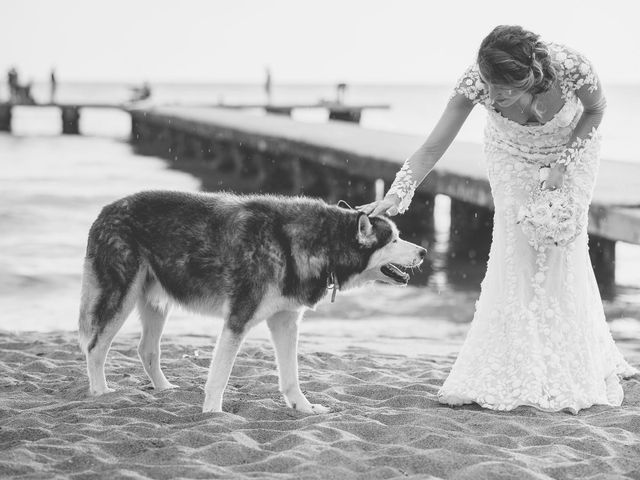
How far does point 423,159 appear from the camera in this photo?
189 inches

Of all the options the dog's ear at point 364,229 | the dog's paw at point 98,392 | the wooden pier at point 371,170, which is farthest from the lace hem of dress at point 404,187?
the wooden pier at point 371,170

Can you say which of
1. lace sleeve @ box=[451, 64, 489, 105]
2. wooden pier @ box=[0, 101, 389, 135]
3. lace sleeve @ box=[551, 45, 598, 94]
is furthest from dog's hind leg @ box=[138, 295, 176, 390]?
wooden pier @ box=[0, 101, 389, 135]

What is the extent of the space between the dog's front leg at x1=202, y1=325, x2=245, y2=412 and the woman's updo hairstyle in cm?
163

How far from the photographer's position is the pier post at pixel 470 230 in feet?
42.4

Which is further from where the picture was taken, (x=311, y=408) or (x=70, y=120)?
(x=70, y=120)

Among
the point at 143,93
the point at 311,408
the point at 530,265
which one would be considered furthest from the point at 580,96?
the point at 143,93

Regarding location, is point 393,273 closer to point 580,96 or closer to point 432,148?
point 432,148

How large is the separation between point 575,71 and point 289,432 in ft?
6.86

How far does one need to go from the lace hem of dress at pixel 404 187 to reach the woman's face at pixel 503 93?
0.61 metres

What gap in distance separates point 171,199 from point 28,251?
812cm

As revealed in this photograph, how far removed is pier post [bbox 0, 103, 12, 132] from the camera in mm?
39531

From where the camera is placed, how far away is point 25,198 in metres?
17.6

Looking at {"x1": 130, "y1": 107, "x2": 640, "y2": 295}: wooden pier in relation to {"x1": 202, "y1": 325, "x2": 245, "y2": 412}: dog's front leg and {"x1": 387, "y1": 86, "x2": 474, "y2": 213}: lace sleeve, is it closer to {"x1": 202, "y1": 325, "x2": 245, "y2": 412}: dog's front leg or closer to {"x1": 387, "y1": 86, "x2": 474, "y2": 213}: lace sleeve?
{"x1": 387, "y1": 86, "x2": 474, "y2": 213}: lace sleeve

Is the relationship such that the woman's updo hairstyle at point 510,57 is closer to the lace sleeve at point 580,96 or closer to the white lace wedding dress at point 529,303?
the lace sleeve at point 580,96
